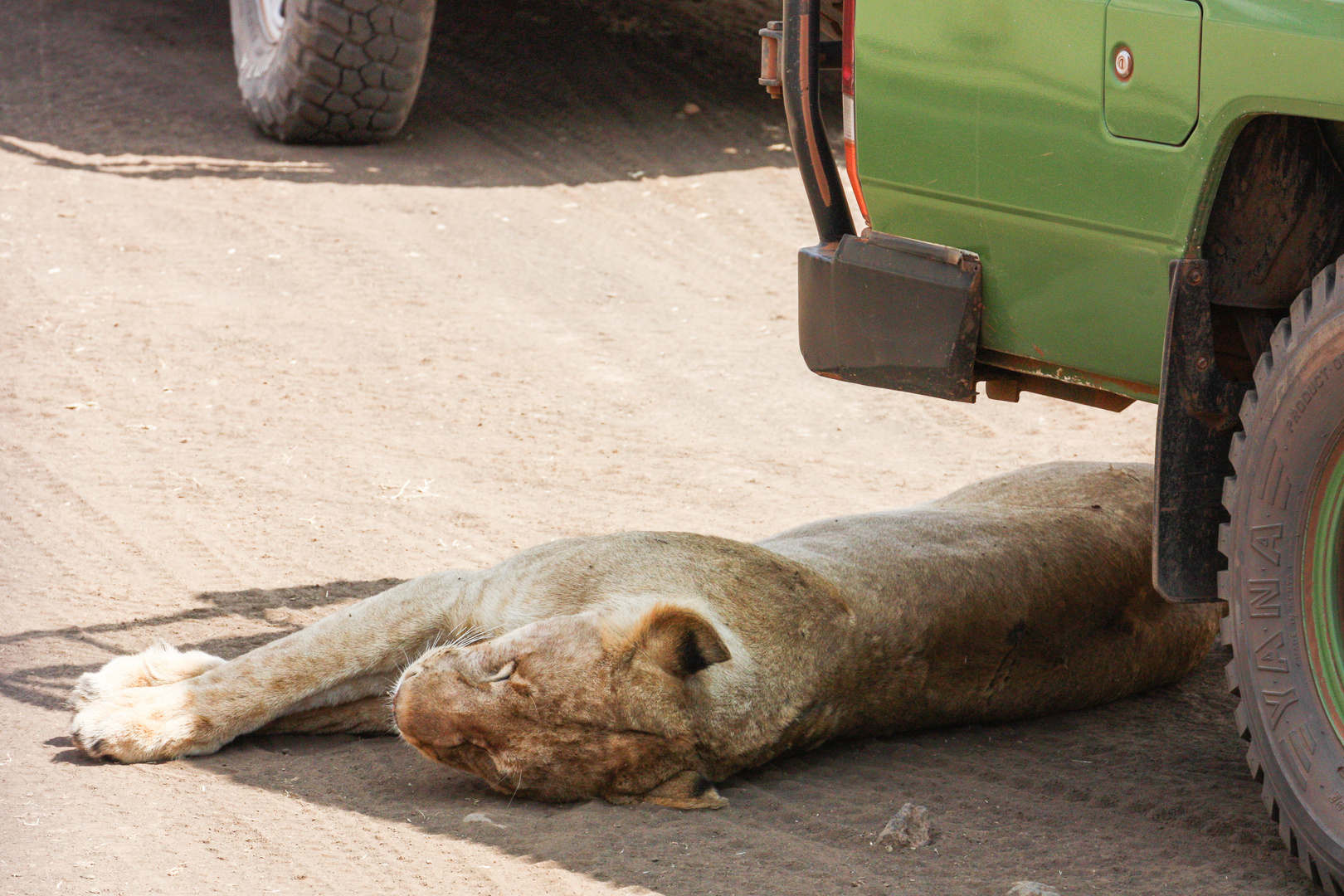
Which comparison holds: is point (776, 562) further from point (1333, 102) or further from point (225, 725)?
point (1333, 102)

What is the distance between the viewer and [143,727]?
171 inches

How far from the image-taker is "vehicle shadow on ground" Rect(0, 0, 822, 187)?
1193cm

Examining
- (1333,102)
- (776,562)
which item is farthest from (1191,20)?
(776,562)

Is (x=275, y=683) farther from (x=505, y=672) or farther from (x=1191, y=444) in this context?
(x=1191, y=444)

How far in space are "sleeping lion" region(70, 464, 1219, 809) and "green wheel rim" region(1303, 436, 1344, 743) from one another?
1.35 metres

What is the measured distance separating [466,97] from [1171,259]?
425 inches

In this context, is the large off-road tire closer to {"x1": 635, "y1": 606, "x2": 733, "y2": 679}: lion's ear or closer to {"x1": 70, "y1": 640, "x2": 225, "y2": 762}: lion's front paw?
{"x1": 70, "y1": 640, "x2": 225, "y2": 762}: lion's front paw

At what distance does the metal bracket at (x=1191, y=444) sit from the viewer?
353 cm

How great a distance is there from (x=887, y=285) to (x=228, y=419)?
4316 millimetres

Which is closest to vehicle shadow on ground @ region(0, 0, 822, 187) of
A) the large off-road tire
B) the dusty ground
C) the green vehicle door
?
the dusty ground

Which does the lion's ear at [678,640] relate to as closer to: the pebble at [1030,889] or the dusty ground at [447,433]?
the dusty ground at [447,433]

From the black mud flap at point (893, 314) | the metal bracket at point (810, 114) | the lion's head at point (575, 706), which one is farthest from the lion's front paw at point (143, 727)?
the metal bracket at point (810, 114)

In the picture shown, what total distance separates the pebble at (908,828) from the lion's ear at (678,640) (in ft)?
2.03

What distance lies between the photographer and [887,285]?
431 cm
